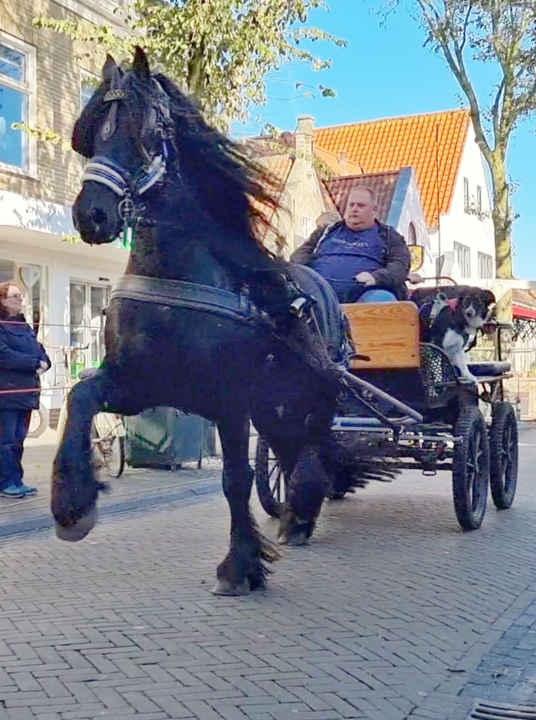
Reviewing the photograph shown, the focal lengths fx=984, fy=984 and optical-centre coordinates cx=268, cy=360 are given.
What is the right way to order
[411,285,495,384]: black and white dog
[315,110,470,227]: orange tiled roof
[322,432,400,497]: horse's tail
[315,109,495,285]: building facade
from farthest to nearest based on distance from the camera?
[315,110,470,227]: orange tiled roof
[315,109,495,285]: building facade
[411,285,495,384]: black and white dog
[322,432,400,497]: horse's tail

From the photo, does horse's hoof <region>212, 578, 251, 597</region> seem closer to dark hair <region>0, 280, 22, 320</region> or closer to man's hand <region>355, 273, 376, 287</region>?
man's hand <region>355, 273, 376, 287</region>

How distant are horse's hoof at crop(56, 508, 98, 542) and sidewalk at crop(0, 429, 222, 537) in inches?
92.5

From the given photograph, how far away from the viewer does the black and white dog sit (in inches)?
294

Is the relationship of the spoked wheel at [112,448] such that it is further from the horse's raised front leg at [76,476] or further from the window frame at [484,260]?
the window frame at [484,260]

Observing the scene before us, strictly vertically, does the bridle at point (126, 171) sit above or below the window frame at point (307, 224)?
below

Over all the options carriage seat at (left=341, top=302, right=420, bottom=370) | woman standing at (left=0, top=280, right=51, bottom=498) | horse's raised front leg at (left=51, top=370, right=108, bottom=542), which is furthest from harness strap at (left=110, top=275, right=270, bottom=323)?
woman standing at (left=0, top=280, right=51, bottom=498)

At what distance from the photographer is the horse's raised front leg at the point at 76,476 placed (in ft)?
14.4

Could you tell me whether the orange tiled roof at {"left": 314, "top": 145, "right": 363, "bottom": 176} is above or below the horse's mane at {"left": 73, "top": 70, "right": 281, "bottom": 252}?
above

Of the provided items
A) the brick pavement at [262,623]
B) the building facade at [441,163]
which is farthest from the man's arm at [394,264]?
the building facade at [441,163]

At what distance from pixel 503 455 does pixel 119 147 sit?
536 centimetres

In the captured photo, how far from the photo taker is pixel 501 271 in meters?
21.9

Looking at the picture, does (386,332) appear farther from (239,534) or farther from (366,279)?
(239,534)

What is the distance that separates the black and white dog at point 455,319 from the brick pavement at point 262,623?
4.50 feet

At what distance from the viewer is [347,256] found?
286 inches
